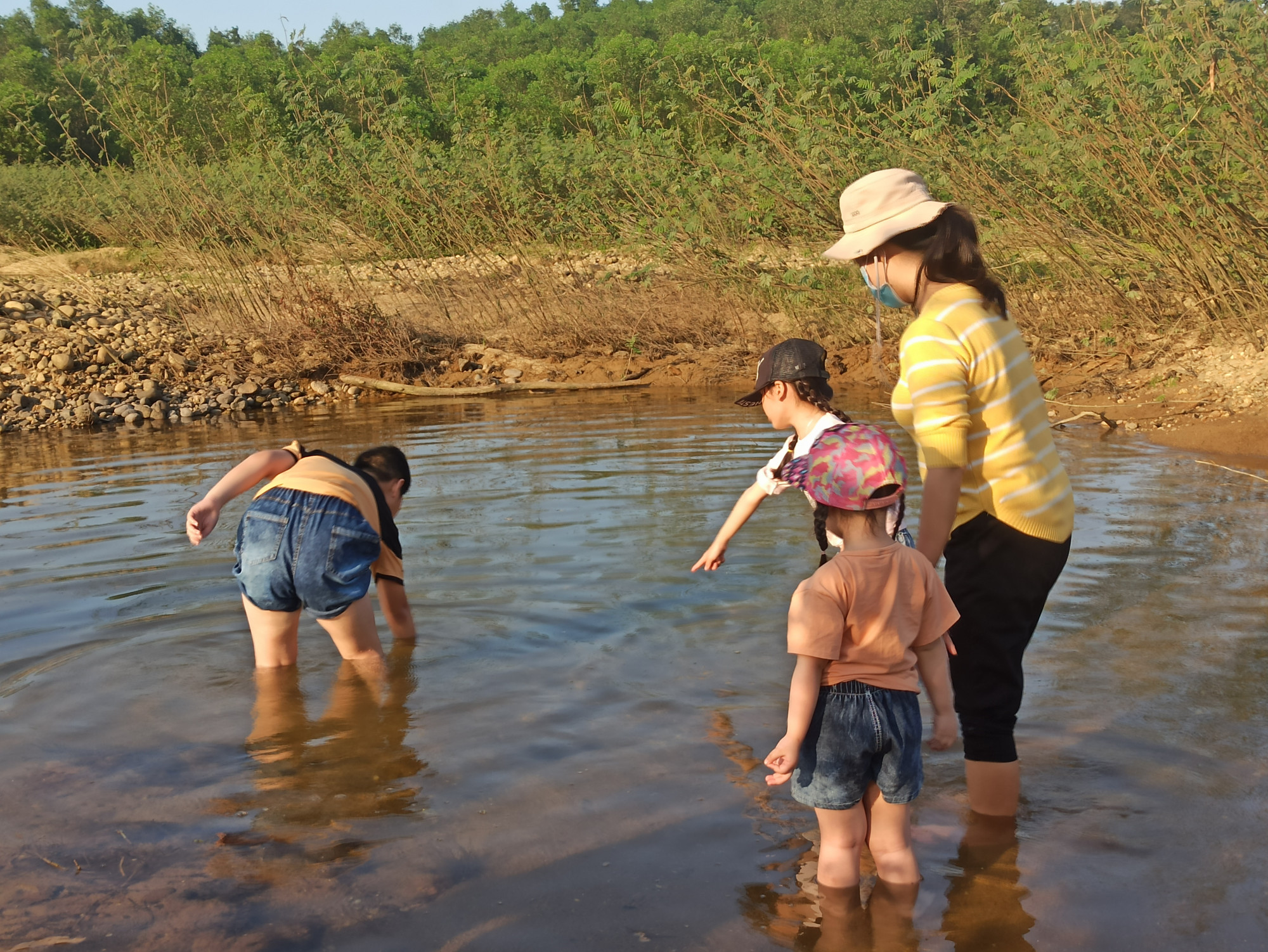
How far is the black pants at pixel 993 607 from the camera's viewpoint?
3.15 m

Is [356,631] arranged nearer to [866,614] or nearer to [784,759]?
[784,759]

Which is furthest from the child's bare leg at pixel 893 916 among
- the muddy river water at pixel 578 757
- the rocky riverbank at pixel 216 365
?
the rocky riverbank at pixel 216 365

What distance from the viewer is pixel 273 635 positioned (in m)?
4.78

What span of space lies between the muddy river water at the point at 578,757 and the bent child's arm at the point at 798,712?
0.55 meters

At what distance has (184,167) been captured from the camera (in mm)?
15125

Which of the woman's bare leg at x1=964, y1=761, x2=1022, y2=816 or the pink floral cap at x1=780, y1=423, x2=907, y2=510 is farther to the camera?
the woman's bare leg at x1=964, y1=761, x2=1022, y2=816

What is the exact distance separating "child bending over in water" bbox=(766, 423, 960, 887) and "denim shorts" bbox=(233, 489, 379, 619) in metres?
2.06

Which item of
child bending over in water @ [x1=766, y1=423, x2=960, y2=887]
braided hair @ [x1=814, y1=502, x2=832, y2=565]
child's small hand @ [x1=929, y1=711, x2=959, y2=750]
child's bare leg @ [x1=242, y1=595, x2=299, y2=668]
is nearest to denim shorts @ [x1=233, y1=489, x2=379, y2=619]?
child's bare leg @ [x1=242, y1=595, x2=299, y2=668]

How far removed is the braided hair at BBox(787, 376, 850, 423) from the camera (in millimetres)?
4121

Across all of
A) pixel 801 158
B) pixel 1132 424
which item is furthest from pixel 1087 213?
pixel 801 158

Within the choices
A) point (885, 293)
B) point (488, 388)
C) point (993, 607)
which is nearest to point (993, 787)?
point (993, 607)

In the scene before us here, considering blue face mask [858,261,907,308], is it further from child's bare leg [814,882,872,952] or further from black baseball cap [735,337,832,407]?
child's bare leg [814,882,872,952]

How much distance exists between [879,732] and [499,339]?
48.1ft

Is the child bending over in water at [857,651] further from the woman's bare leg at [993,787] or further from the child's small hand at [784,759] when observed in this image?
the woman's bare leg at [993,787]
